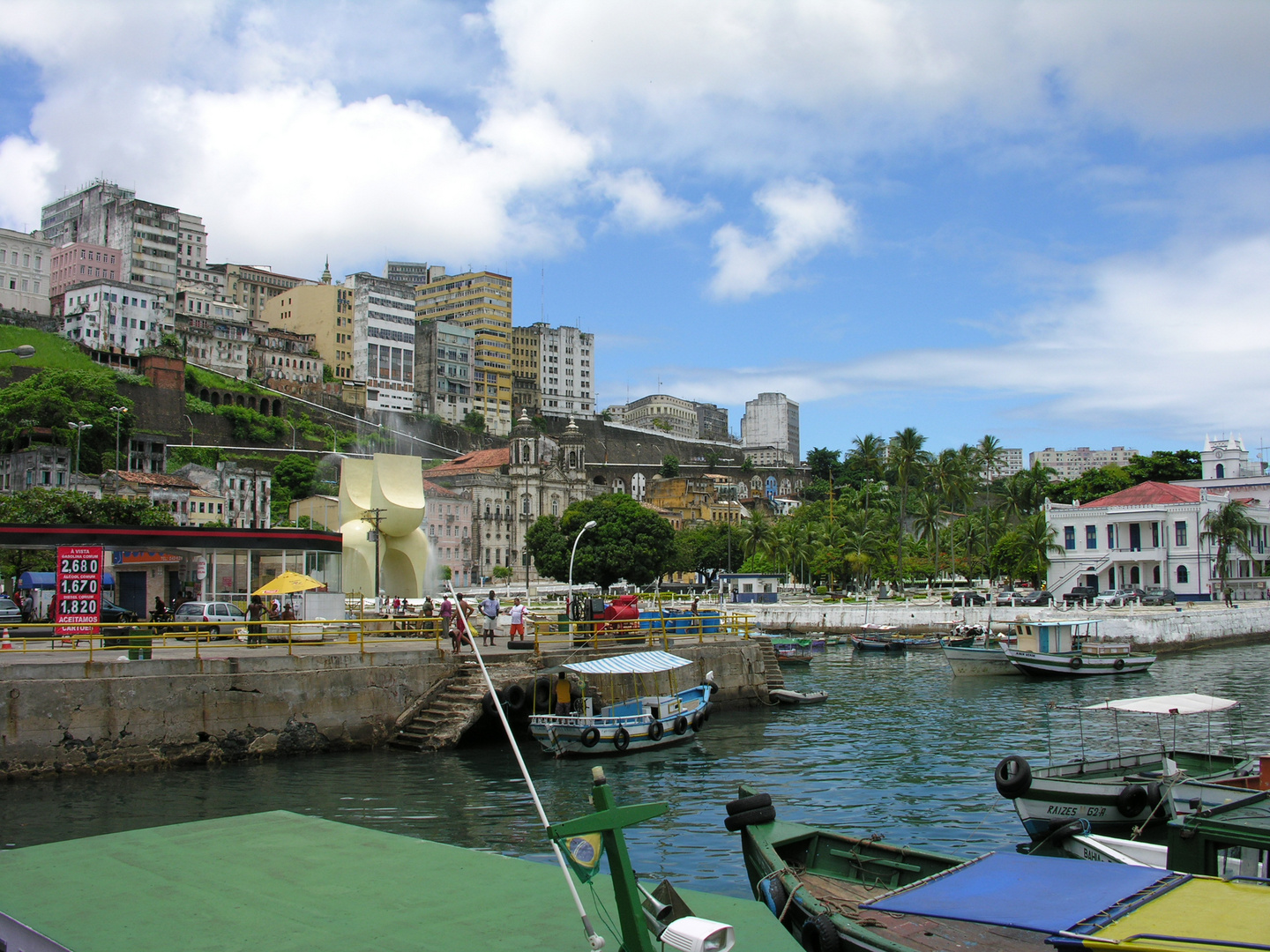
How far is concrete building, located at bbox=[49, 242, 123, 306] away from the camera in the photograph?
437 ft

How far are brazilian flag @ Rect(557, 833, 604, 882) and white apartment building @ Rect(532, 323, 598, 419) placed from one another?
592ft

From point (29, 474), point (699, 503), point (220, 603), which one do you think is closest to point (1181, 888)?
point (220, 603)

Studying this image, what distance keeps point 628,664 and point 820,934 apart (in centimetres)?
1562

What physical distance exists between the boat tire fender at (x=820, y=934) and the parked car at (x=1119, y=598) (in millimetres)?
62462

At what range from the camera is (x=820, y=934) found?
402 inches

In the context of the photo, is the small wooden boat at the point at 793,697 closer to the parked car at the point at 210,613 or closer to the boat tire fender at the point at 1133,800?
the parked car at the point at 210,613

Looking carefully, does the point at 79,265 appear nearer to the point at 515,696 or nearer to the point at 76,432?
the point at 76,432

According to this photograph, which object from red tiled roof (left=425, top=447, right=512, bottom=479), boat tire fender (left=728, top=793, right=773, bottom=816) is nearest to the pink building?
red tiled roof (left=425, top=447, right=512, bottom=479)

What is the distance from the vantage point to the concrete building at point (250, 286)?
522ft

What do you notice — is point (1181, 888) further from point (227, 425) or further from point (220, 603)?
point (227, 425)

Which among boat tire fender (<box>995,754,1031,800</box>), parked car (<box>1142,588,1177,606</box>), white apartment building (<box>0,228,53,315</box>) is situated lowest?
parked car (<box>1142,588,1177,606</box>)

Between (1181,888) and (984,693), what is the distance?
34.0 meters

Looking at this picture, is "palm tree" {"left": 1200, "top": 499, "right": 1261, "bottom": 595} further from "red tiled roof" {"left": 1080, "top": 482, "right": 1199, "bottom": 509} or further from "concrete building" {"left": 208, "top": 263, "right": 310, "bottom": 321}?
"concrete building" {"left": 208, "top": 263, "right": 310, "bottom": 321}

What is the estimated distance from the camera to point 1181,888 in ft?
25.6
